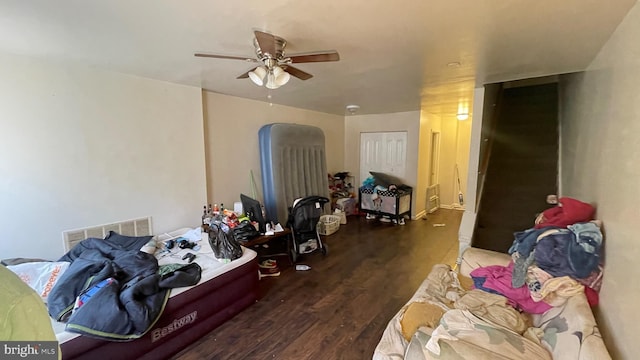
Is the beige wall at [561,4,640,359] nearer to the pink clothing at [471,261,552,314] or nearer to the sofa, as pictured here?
the sofa

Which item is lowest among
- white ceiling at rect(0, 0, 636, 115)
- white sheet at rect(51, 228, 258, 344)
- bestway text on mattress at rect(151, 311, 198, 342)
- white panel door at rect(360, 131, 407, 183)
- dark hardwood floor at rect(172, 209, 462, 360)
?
dark hardwood floor at rect(172, 209, 462, 360)

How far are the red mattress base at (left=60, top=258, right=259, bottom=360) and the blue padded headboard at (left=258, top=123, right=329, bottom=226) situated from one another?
1.63 meters

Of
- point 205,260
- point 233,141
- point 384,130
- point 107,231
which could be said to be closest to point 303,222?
point 205,260

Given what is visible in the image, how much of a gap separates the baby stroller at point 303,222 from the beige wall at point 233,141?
105 centimetres

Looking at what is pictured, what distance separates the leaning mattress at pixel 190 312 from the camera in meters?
1.73

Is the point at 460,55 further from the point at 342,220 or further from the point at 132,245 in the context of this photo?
the point at 342,220

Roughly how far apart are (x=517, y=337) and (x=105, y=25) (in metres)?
2.90

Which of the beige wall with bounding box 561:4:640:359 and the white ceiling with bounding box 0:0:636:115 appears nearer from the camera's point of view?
the beige wall with bounding box 561:4:640:359

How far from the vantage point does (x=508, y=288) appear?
2.00 m

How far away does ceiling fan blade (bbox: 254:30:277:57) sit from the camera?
1.59 m

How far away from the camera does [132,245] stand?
2678 mm

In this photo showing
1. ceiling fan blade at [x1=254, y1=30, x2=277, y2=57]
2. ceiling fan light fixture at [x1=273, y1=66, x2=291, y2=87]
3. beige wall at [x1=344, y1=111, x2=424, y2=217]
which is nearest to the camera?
ceiling fan blade at [x1=254, y1=30, x2=277, y2=57]

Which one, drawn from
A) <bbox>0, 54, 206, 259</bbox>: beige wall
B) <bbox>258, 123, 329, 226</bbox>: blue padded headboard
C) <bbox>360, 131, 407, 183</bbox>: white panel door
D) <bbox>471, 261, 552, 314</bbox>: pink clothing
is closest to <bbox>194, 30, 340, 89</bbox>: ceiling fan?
<bbox>0, 54, 206, 259</bbox>: beige wall

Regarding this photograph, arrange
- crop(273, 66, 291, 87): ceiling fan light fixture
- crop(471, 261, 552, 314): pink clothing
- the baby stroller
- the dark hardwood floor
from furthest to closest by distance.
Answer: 1. the baby stroller
2. the dark hardwood floor
3. crop(273, 66, 291, 87): ceiling fan light fixture
4. crop(471, 261, 552, 314): pink clothing
